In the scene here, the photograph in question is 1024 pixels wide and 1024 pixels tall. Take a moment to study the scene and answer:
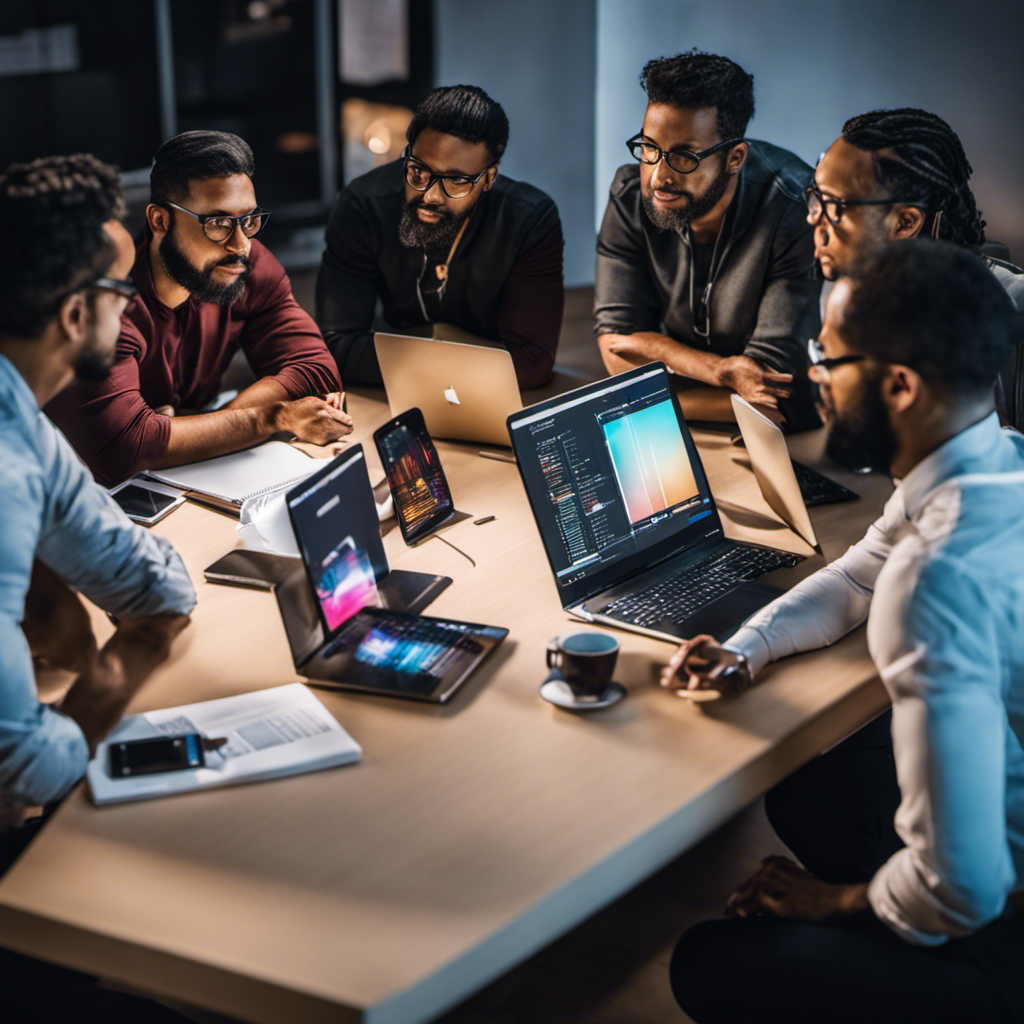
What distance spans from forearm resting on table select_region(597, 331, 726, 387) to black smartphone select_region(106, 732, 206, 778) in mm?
1474

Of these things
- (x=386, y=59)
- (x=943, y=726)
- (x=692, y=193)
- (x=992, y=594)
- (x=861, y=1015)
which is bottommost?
(x=861, y=1015)

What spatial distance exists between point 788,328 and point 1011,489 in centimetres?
127

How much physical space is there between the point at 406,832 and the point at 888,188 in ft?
5.17

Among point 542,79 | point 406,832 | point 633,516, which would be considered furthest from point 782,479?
point 542,79

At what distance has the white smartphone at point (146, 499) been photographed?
2.04 m

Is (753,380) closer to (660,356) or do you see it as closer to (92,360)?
(660,356)

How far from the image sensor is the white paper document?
4.33 ft

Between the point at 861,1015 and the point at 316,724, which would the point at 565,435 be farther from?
the point at 861,1015

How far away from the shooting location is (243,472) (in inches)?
86.5

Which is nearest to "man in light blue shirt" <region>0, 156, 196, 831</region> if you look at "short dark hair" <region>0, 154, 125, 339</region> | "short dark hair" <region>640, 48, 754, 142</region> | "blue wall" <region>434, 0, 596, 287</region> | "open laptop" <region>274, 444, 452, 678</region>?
"short dark hair" <region>0, 154, 125, 339</region>

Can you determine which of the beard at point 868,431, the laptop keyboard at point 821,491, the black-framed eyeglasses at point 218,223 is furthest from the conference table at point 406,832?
the black-framed eyeglasses at point 218,223

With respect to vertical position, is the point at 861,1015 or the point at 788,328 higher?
the point at 788,328

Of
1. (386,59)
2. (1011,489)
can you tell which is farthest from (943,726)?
(386,59)

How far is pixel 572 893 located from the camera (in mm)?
1179
